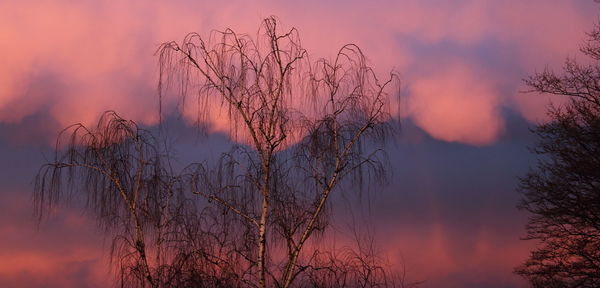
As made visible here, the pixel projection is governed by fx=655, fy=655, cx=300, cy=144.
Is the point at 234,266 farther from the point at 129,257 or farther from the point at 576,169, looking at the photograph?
the point at 576,169

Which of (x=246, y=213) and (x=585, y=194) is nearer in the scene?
(x=246, y=213)

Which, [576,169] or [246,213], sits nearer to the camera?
[246,213]

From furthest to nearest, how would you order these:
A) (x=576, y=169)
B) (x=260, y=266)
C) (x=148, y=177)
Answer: (x=576, y=169) → (x=148, y=177) → (x=260, y=266)

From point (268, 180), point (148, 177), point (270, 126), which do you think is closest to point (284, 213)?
point (268, 180)

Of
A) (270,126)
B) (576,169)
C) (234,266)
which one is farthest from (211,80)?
(576,169)

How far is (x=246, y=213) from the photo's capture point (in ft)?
23.5

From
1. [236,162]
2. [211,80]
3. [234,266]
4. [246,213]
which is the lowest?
[234,266]

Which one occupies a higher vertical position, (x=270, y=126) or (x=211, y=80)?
(x=211, y=80)

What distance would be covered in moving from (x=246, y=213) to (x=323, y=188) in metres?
0.89

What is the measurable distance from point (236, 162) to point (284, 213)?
2.57 ft

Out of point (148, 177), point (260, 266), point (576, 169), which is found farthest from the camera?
point (576, 169)

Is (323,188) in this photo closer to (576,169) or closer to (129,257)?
(129,257)

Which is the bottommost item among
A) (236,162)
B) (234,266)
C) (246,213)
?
(234,266)

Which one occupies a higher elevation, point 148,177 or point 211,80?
point 211,80
